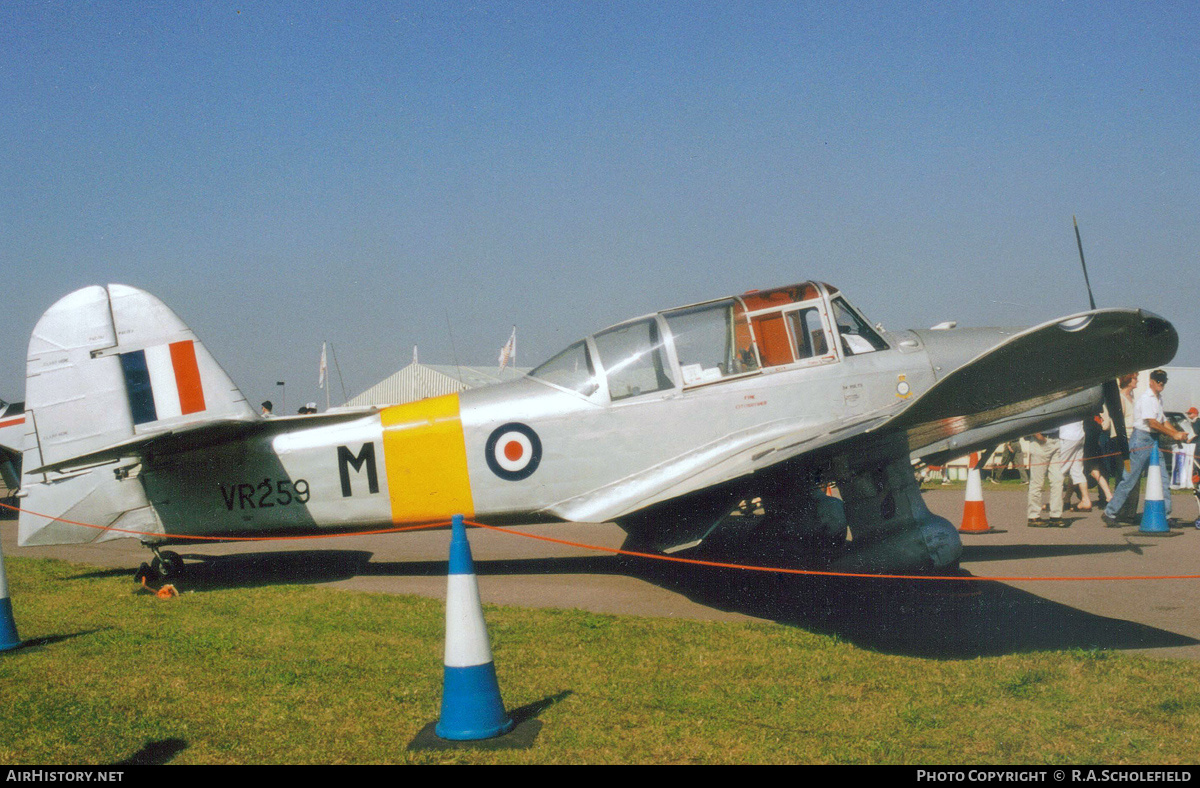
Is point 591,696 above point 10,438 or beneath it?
beneath

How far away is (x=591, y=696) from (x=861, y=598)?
3.06 metres

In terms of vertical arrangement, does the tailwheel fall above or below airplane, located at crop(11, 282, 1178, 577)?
below

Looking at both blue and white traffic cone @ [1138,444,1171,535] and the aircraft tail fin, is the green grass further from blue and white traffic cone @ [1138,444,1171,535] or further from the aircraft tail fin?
blue and white traffic cone @ [1138,444,1171,535]

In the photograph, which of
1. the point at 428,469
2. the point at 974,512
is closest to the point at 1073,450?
the point at 974,512

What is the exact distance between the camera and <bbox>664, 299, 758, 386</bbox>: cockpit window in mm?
6902

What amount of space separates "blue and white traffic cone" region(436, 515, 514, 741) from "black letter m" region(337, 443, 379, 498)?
12.2 feet

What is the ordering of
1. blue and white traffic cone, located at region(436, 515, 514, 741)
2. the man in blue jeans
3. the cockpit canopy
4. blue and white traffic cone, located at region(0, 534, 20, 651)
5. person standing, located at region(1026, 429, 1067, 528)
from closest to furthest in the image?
blue and white traffic cone, located at region(436, 515, 514, 741) < blue and white traffic cone, located at region(0, 534, 20, 651) < the cockpit canopy < the man in blue jeans < person standing, located at region(1026, 429, 1067, 528)

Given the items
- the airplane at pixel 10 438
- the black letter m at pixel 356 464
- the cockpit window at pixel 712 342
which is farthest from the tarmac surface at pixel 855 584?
the airplane at pixel 10 438

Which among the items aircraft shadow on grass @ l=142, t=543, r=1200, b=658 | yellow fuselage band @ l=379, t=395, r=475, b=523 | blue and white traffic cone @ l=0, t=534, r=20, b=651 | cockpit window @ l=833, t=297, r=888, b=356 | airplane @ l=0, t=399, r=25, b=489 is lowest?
aircraft shadow on grass @ l=142, t=543, r=1200, b=658

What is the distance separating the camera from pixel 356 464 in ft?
23.3

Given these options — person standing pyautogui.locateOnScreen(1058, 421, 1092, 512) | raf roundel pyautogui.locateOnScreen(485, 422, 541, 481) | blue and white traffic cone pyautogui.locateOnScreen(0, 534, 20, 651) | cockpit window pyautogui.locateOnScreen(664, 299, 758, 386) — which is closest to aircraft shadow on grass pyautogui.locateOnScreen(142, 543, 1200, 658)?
raf roundel pyautogui.locateOnScreen(485, 422, 541, 481)

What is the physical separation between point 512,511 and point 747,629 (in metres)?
2.48

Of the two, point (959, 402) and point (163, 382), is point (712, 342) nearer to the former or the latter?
point (959, 402)

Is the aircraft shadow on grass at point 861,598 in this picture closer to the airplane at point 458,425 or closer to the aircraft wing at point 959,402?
the airplane at point 458,425
